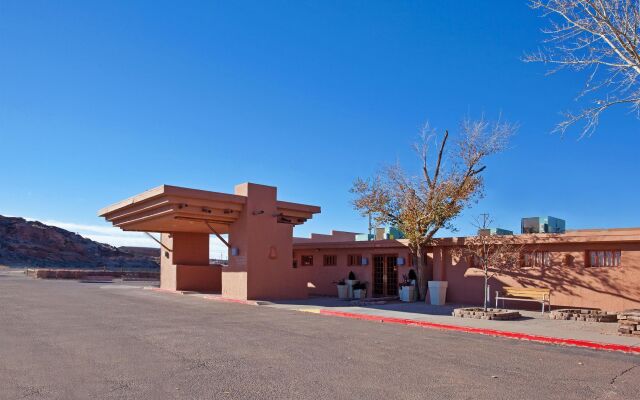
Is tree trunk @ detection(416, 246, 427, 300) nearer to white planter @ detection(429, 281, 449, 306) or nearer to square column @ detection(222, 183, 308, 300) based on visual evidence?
white planter @ detection(429, 281, 449, 306)

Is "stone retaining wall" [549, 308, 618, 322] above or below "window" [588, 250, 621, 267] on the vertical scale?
below

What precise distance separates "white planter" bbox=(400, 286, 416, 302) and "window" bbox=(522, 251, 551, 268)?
452 centimetres

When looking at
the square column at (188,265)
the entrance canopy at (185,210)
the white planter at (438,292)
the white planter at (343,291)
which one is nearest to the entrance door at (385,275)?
the white planter at (343,291)

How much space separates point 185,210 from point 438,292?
10.1 meters

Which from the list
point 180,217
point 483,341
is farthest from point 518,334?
point 180,217

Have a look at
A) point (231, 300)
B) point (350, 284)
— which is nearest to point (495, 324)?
point (350, 284)

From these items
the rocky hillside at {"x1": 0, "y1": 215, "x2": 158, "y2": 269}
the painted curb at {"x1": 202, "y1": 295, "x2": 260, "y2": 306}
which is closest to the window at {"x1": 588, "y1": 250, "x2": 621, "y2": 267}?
the painted curb at {"x1": 202, "y1": 295, "x2": 260, "y2": 306}

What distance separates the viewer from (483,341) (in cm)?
1191

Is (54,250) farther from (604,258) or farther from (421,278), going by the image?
(604,258)

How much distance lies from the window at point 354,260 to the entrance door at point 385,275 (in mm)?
824

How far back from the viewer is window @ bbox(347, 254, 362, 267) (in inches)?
1030

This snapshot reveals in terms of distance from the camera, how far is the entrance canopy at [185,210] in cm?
2078

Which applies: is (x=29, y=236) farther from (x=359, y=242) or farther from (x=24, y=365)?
(x=24, y=365)

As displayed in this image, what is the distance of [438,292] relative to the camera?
21.1 m
